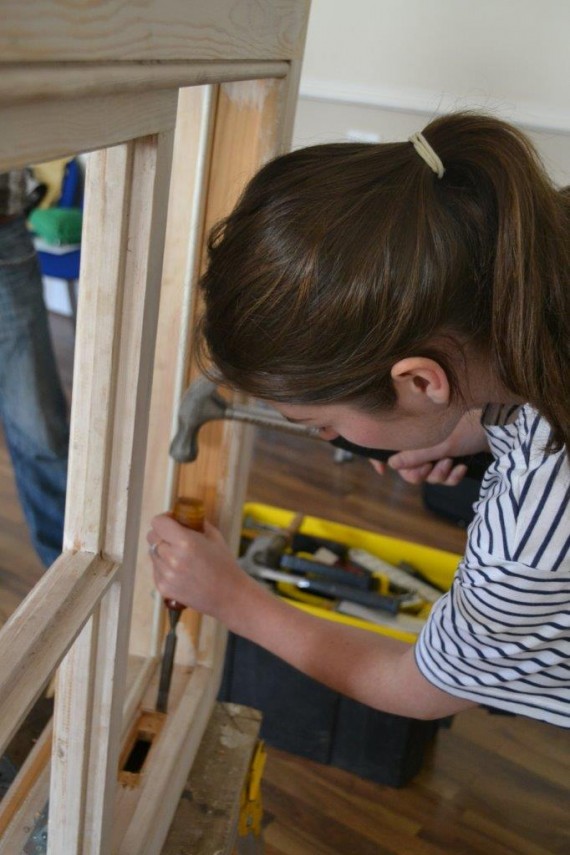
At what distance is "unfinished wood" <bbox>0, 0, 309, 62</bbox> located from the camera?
36cm

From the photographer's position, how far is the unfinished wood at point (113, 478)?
59 cm

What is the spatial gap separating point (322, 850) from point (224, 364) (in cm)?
99

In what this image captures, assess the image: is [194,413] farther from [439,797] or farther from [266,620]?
[439,797]

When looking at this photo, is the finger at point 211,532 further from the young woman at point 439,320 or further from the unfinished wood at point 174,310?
the young woman at point 439,320

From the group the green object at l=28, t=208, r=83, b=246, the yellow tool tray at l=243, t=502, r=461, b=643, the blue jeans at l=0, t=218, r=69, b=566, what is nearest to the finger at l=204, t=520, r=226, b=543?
the blue jeans at l=0, t=218, r=69, b=566

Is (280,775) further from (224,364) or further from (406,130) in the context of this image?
(406,130)

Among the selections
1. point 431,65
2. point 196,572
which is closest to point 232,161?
point 196,572

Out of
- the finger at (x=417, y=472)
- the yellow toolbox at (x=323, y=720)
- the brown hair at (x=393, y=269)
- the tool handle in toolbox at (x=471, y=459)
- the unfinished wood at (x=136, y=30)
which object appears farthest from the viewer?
the yellow toolbox at (x=323, y=720)

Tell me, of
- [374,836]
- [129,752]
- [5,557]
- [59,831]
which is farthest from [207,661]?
[5,557]

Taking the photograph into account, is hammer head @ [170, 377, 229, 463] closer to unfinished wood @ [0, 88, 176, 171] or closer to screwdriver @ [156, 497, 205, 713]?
screwdriver @ [156, 497, 205, 713]

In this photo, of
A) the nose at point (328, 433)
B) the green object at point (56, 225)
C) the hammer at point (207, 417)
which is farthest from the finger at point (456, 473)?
the green object at point (56, 225)

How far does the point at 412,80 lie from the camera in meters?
2.63

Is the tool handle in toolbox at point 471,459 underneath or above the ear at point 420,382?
underneath

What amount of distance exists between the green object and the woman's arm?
2.06m
